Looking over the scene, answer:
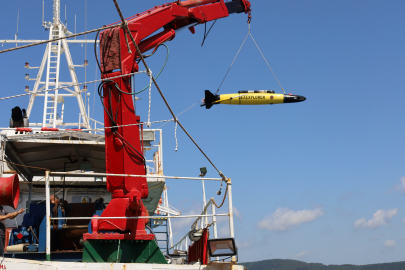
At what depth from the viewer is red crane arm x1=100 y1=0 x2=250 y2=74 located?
9.93 m

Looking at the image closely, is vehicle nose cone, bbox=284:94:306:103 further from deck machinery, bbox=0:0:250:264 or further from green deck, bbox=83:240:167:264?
green deck, bbox=83:240:167:264

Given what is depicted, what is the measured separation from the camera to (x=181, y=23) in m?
11.8

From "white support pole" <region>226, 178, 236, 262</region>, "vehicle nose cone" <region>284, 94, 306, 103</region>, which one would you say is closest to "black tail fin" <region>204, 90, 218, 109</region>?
"vehicle nose cone" <region>284, 94, 306, 103</region>

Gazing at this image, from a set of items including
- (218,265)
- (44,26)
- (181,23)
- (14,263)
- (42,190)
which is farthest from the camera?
(44,26)

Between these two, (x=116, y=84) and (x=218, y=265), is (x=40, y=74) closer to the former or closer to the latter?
(x=116, y=84)

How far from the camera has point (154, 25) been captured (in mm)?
10781

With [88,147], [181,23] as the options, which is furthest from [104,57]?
[88,147]

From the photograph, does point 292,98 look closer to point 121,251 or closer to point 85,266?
point 121,251

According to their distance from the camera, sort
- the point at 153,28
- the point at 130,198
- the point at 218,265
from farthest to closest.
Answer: the point at 153,28 < the point at 130,198 < the point at 218,265

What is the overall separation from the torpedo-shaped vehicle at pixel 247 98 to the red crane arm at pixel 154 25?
14.5 feet

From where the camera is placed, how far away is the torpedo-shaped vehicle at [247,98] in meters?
17.1

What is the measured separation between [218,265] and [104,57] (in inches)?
212

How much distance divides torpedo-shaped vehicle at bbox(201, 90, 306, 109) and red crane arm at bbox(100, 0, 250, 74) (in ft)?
14.5

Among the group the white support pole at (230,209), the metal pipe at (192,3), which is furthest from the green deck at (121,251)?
the metal pipe at (192,3)
